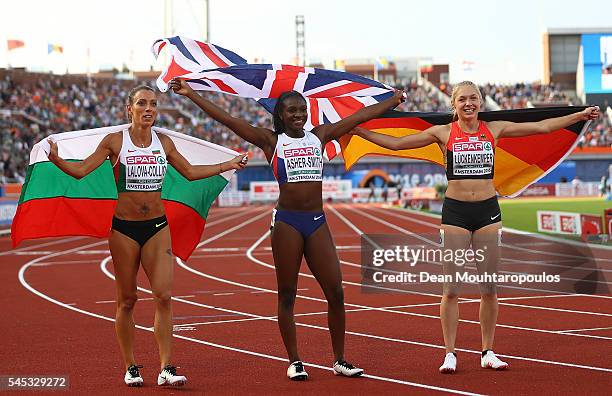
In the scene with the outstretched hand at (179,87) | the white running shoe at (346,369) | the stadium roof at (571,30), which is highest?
the stadium roof at (571,30)

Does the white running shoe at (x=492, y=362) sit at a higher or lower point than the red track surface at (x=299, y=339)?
higher

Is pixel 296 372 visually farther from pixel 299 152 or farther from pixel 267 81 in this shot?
pixel 267 81

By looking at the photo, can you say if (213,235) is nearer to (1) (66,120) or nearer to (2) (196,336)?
(2) (196,336)

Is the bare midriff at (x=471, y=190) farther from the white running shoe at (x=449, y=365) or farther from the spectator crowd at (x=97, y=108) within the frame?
the spectator crowd at (x=97, y=108)

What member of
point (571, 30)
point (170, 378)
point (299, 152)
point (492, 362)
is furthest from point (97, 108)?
point (492, 362)

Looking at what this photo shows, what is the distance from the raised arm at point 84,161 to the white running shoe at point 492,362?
3053 mm

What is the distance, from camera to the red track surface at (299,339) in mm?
6484

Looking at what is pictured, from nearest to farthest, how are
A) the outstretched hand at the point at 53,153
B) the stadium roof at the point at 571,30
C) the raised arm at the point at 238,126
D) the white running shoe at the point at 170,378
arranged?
the white running shoe at the point at 170,378
the outstretched hand at the point at 53,153
the raised arm at the point at 238,126
the stadium roof at the point at 571,30

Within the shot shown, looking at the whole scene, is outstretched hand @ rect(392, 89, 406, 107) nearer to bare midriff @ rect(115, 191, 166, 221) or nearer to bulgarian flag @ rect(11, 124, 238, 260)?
bulgarian flag @ rect(11, 124, 238, 260)

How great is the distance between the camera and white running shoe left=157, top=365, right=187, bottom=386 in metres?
6.39

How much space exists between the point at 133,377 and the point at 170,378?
0.29m

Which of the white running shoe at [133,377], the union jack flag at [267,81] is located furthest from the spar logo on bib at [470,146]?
the white running shoe at [133,377]

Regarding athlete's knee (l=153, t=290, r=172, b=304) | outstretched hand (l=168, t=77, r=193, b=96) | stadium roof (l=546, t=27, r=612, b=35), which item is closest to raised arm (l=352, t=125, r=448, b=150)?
outstretched hand (l=168, t=77, r=193, b=96)

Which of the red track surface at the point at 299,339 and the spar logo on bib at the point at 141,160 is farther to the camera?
the spar logo on bib at the point at 141,160
